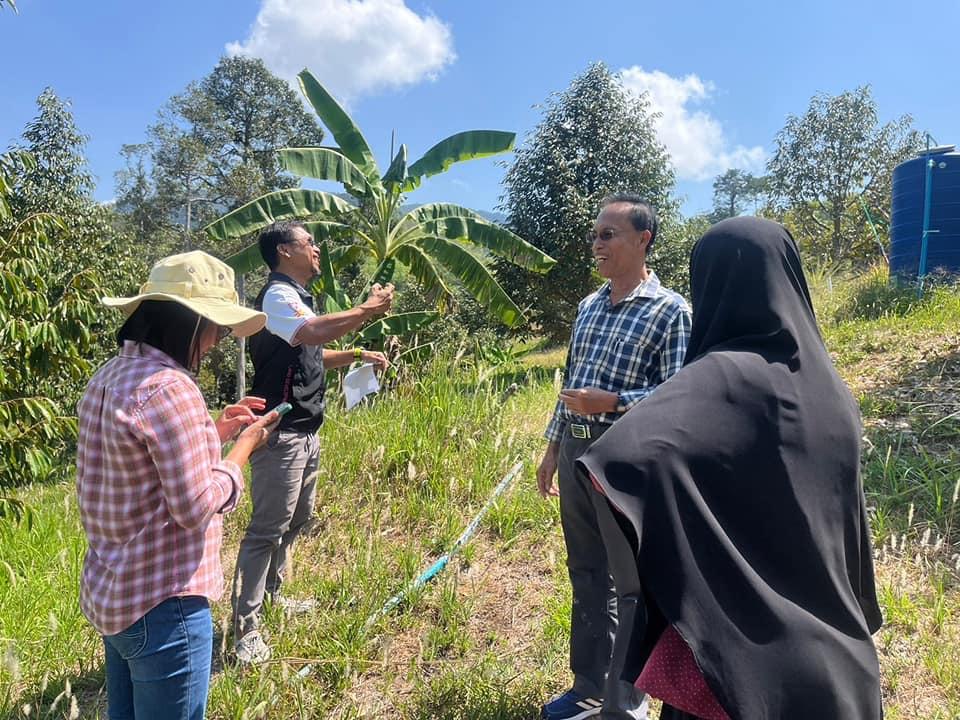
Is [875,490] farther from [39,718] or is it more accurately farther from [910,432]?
[39,718]

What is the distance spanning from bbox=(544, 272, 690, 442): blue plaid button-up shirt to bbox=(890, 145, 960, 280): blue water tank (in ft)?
24.1

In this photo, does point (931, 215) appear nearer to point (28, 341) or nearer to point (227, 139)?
point (28, 341)

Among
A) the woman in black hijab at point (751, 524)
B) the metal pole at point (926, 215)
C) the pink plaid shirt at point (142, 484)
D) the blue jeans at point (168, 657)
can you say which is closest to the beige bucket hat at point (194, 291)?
the pink plaid shirt at point (142, 484)

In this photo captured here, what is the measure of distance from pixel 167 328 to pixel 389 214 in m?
7.84

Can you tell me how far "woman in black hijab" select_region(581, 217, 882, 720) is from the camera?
130 centimetres

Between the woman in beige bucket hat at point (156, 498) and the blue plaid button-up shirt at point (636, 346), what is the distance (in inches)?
55.6

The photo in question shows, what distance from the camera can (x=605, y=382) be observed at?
2.50m

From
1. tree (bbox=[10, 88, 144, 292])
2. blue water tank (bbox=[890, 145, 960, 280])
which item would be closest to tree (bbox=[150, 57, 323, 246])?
tree (bbox=[10, 88, 144, 292])

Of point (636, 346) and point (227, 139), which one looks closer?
point (636, 346)

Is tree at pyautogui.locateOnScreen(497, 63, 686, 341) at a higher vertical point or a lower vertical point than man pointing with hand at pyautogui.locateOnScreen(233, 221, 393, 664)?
higher

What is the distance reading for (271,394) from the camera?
9.15 ft

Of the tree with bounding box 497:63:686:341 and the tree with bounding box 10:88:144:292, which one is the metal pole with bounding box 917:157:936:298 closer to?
the tree with bounding box 497:63:686:341

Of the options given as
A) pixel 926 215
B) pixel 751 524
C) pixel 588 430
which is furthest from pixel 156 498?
pixel 926 215

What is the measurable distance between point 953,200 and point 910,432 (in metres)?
5.31
